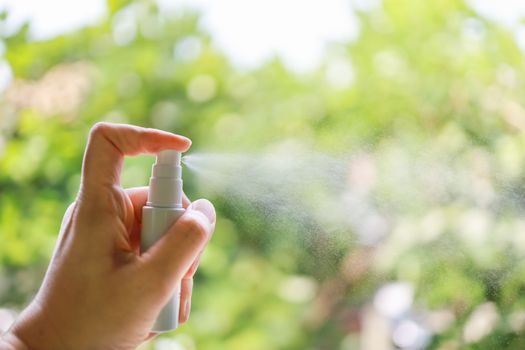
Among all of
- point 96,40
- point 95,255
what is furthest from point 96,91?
point 95,255

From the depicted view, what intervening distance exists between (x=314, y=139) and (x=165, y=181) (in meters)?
0.39

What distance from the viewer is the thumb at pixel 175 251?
0.49 meters

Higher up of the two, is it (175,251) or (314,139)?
(175,251)

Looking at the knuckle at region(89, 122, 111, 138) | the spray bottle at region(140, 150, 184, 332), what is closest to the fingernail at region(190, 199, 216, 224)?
the spray bottle at region(140, 150, 184, 332)

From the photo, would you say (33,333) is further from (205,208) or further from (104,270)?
(205,208)

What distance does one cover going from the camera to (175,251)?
1.63 ft

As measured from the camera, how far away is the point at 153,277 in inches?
19.4

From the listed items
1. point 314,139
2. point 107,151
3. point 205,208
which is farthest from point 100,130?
point 314,139

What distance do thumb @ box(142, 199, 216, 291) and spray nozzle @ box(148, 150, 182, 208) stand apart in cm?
7

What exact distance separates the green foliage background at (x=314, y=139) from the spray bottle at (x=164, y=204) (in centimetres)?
36

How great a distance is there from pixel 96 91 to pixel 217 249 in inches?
14.7

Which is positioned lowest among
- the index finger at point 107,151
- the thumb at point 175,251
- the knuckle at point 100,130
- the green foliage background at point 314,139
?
the green foliage background at point 314,139

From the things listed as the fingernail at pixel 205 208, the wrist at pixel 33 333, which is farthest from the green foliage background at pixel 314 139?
the wrist at pixel 33 333

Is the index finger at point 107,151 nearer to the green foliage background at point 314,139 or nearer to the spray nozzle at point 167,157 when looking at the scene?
the spray nozzle at point 167,157
